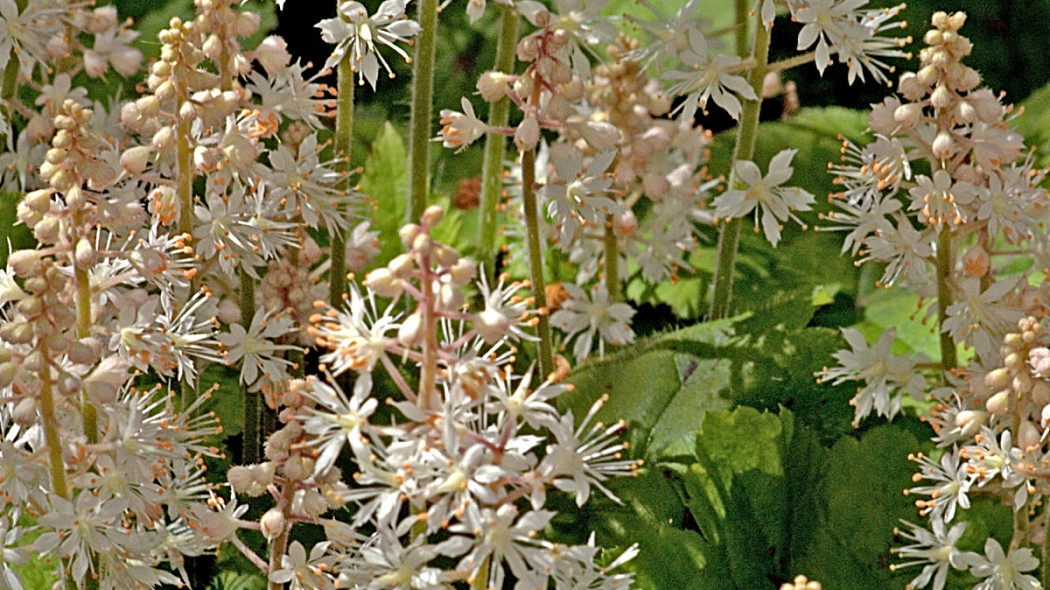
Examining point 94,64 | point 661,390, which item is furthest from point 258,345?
point 94,64

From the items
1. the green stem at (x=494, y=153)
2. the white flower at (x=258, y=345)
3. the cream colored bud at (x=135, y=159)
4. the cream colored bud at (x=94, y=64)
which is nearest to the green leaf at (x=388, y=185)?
the green stem at (x=494, y=153)

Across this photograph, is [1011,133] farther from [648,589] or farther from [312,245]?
[312,245]

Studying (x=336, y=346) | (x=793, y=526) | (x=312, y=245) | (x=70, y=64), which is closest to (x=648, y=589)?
(x=793, y=526)

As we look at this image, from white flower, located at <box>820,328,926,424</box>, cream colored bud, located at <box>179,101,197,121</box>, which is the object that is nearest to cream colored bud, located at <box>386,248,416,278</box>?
cream colored bud, located at <box>179,101,197,121</box>

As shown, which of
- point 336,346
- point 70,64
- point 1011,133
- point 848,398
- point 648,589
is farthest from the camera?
point 70,64

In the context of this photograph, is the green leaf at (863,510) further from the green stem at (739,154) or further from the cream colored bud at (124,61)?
the cream colored bud at (124,61)

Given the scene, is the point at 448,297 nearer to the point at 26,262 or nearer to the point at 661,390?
the point at 26,262

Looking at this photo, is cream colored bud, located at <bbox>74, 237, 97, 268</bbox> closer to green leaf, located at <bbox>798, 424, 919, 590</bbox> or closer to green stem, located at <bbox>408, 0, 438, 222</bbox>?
green stem, located at <bbox>408, 0, 438, 222</bbox>
